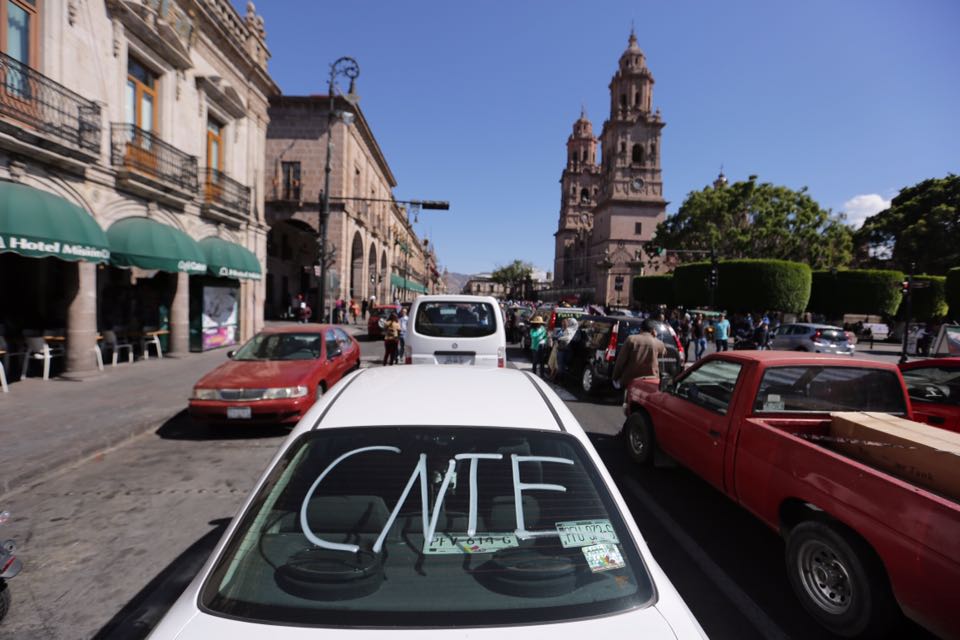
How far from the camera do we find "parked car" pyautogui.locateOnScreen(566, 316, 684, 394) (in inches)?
386

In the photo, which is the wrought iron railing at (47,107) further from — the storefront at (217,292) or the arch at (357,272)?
the arch at (357,272)

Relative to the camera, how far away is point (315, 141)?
2956 cm

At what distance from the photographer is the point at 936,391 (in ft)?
18.9

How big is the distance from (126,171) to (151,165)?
1.34m

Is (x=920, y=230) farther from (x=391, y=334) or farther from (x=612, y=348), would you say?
(x=391, y=334)

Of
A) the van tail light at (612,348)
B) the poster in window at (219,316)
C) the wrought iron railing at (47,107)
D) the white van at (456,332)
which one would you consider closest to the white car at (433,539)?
the white van at (456,332)

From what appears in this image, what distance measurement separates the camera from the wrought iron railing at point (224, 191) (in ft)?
50.2

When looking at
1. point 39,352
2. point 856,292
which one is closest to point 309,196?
point 39,352

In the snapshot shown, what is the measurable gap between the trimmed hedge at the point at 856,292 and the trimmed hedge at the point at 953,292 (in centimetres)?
259

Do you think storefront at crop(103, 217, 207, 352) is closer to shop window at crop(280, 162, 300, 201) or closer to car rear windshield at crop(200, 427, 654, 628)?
car rear windshield at crop(200, 427, 654, 628)

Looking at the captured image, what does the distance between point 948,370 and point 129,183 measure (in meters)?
16.0

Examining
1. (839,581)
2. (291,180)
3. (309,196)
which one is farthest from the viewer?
(309,196)

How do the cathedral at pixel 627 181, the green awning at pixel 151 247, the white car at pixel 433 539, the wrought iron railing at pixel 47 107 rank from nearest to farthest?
the white car at pixel 433 539
the wrought iron railing at pixel 47 107
the green awning at pixel 151 247
the cathedral at pixel 627 181

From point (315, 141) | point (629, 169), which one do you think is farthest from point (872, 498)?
point (629, 169)
